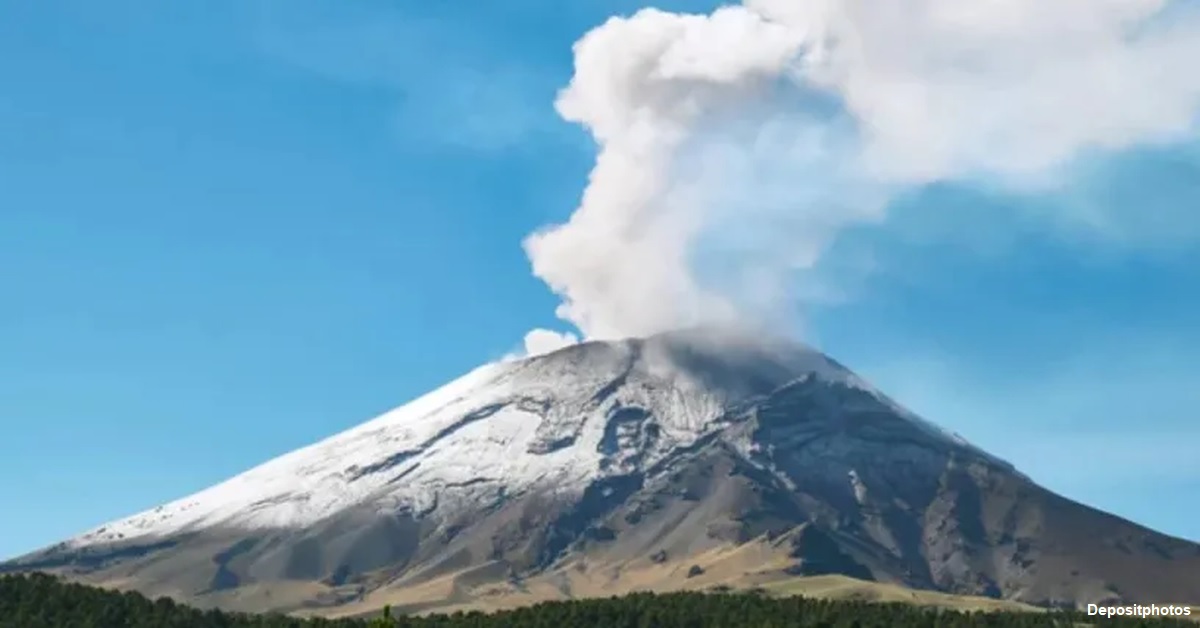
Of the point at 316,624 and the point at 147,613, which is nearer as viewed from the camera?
the point at 147,613

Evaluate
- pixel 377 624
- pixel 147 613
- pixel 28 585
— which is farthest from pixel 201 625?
pixel 377 624

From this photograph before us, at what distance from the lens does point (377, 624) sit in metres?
110

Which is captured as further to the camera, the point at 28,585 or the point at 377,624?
the point at 28,585

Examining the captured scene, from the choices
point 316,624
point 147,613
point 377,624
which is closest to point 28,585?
point 147,613

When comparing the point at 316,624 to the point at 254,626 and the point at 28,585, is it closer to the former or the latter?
the point at 254,626

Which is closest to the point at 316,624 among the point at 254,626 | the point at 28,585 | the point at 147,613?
the point at 254,626

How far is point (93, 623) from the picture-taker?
179125 millimetres

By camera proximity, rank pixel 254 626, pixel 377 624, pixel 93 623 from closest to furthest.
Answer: pixel 377 624 → pixel 93 623 → pixel 254 626

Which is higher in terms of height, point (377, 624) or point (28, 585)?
point (28, 585)

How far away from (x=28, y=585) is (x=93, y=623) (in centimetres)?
1594

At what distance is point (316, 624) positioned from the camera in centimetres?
19950

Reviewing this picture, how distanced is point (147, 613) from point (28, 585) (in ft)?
51.3

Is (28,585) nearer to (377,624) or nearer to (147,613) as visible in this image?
(147,613)

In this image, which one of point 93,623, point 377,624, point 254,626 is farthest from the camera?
point 254,626
